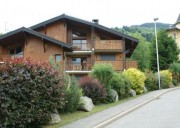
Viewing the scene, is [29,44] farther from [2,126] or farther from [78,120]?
[2,126]

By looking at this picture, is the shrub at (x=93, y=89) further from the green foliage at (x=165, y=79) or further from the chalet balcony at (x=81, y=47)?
the green foliage at (x=165, y=79)

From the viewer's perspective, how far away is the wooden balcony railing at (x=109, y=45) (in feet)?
134

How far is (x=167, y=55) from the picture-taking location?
5997 cm

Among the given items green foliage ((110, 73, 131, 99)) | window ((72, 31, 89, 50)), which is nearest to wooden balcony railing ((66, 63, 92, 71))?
window ((72, 31, 89, 50))

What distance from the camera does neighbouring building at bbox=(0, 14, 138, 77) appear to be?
40.0m

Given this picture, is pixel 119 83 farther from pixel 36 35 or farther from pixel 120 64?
pixel 36 35

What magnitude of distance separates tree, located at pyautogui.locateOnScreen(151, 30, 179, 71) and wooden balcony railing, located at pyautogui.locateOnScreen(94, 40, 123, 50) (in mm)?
19846

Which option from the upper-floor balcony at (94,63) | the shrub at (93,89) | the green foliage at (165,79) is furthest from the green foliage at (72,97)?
the green foliage at (165,79)

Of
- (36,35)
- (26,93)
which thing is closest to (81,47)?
(36,35)

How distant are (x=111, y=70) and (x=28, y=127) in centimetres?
1328

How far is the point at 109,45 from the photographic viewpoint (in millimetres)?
40938

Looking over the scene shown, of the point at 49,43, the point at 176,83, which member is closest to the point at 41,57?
the point at 49,43

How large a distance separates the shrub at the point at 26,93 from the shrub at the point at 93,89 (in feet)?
28.0

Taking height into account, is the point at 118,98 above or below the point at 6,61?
below
